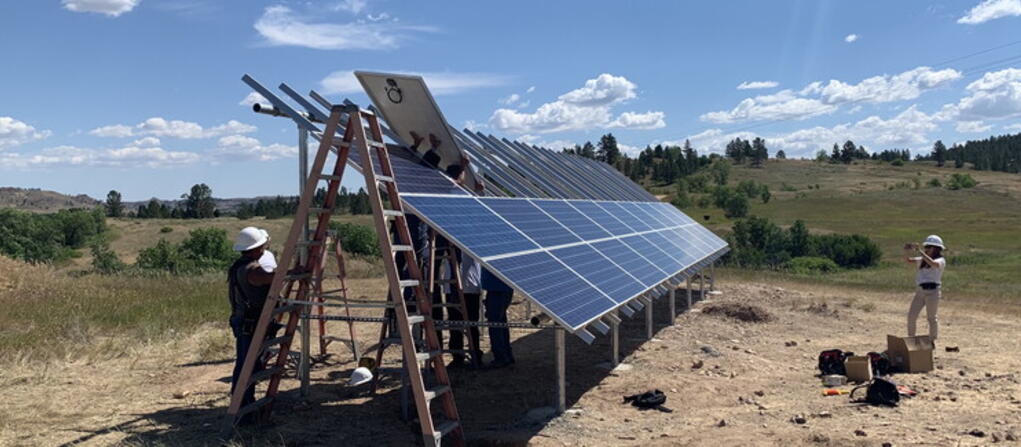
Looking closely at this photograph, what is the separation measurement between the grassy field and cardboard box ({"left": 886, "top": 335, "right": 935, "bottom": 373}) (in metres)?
12.9

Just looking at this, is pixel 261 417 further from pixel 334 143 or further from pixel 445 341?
pixel 445 341

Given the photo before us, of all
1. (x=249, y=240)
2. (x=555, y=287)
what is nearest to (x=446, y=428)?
(x=555, y=287)

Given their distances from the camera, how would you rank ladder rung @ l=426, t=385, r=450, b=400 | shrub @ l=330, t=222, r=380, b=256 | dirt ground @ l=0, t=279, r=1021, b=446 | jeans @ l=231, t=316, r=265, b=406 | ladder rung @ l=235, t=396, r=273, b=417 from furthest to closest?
shrub @ l=330, t=222, r=380, b=256 → jeans @ l=231, t=316, r=265, b=406 → dirt ground @ l=0, t=279, r=1021, b=446 → ladder rung @ l=235, t=396, r=273, b=417 → ladder rung @ l=426, t=385, r=450, b=400

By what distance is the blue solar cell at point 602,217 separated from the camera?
12578mm

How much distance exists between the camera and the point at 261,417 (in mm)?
7773

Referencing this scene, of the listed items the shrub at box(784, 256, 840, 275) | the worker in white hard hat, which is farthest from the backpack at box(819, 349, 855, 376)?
the shrub at box(784, 256, 840, 275)

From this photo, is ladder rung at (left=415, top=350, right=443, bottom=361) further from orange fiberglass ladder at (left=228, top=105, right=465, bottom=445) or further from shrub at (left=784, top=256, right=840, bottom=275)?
shrub at (left=784, top=256, right=840, bottom=275)

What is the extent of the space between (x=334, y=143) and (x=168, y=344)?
6594 millimetres

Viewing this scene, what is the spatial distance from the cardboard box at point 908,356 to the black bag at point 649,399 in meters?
4.06

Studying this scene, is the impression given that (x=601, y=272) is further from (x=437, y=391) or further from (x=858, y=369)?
(x=858, y=369)

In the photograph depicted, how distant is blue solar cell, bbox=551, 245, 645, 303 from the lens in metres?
8.68

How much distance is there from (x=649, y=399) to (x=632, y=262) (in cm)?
280

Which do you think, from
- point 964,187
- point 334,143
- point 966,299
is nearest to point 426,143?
point 334,143

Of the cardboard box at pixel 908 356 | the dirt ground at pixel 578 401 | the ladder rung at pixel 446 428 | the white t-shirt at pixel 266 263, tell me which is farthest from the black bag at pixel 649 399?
the white t-shirt at pixel 266 263
